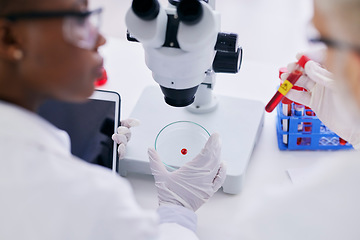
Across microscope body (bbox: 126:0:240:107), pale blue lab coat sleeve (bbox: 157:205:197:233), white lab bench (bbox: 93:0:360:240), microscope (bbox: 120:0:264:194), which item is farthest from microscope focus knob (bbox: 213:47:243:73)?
pale blue lab coat sleeve (bbox: 157:205:197:233)

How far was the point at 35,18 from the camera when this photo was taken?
789 millimetres

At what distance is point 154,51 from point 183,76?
0.27 feet

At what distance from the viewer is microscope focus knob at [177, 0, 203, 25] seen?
1074mm

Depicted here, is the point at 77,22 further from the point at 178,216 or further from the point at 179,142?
the point at 179,142

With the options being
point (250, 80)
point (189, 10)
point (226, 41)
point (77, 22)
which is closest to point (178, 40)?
point (189, 10)

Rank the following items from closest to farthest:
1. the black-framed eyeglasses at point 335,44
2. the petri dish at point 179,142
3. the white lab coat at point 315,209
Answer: the black-framed eyeglasses at point 335,44
the white lab coat at point 315,209
the petri dish at point 179,142

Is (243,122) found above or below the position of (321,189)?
below

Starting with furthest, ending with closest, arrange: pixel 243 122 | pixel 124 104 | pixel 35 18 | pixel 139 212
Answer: pixel 124 104 → pixel 243 122 → pixel 139 212 → pixel 35 18

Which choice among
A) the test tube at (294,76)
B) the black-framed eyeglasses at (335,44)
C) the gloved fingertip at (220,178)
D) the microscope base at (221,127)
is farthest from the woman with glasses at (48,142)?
the test tube at (294,76)

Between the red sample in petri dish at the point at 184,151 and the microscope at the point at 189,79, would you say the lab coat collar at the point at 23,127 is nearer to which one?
the microscope at the point at 189,79

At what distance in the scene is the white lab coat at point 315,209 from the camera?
96 centimetres

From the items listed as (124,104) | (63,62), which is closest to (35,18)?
(63,62)

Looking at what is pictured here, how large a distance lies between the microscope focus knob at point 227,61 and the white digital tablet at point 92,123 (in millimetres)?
275

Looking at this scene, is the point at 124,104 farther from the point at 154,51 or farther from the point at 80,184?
the point at 80,184
